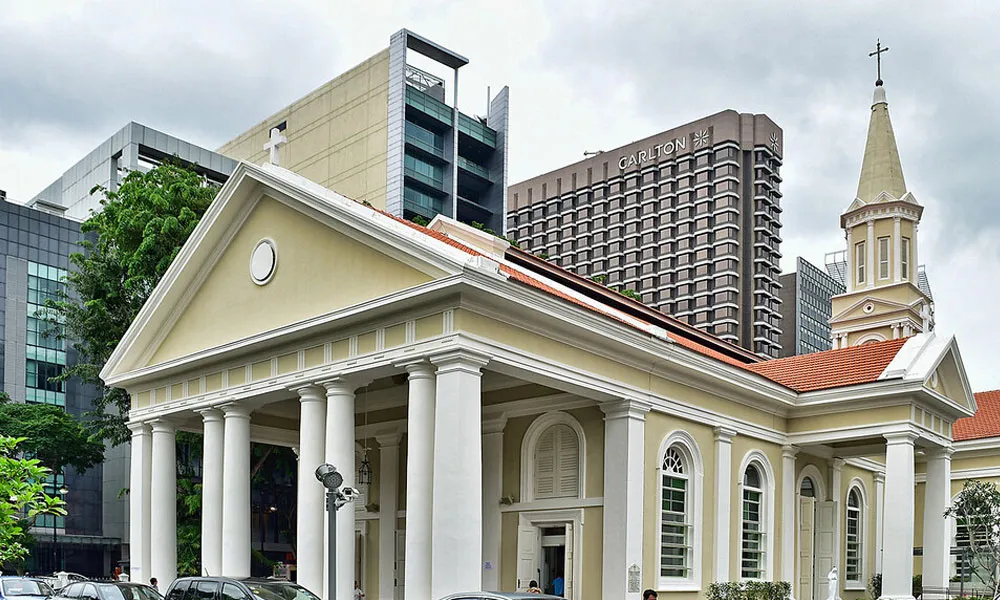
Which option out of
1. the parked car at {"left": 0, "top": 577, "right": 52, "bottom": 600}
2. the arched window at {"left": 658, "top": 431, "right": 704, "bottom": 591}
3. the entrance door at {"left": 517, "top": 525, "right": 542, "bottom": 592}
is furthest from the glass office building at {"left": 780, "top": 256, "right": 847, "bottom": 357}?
the parked car at {"left": 0, "top": 577, "right": 52, "bottom": 600}

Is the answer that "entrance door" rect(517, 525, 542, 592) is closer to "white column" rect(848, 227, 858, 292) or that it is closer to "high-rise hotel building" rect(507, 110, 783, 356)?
"white column" rect(848, 227, 858, 292)

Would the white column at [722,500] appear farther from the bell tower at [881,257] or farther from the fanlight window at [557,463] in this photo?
the bell tower at [881,257]

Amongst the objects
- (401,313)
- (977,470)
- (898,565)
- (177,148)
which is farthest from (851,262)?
(177,148)

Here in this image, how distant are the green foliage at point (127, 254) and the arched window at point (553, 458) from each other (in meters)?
15.6

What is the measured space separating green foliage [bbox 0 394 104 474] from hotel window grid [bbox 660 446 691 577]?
32312 mm

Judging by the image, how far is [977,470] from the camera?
35.0 metres

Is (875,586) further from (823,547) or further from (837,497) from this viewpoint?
(823,547)

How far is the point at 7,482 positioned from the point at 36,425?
3570 centimetres

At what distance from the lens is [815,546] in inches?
1160

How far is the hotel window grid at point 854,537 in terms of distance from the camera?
31703 mm

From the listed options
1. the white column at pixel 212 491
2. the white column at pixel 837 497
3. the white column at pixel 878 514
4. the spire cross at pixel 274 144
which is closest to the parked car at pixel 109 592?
the white column at pixel 212 491

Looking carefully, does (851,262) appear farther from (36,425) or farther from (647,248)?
(647,248)

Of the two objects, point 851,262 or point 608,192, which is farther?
point 608,192

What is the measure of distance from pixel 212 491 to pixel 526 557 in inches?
289
